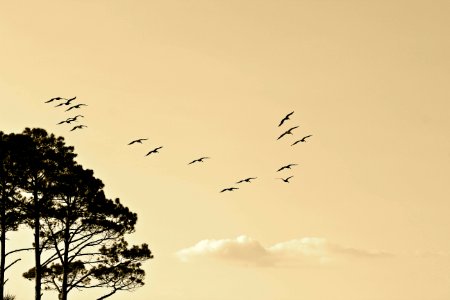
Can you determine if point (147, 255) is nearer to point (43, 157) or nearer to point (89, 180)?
point (89, 180)

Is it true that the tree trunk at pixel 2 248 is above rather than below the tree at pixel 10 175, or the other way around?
below

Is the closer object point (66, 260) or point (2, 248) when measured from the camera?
point (2, 248)

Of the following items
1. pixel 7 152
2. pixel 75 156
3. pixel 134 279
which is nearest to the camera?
pixel 7 152

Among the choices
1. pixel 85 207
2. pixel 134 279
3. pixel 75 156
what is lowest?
pixel 134 279

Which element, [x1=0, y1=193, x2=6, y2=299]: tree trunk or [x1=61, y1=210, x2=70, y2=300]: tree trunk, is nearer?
[x1=0, y1=193, x2=6, y2=299]: tree trunk

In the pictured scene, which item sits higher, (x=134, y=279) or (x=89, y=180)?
(x=89, y=180)

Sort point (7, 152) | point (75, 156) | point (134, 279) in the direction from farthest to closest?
1. point (134, 279)
2. point (75, 156)
3. point (7, 152)

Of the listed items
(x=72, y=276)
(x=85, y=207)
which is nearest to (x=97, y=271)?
(x=72, y=276)

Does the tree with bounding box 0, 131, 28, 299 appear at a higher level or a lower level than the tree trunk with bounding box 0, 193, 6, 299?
higher

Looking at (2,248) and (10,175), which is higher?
(10,175)

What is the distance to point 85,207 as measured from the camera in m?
40.3

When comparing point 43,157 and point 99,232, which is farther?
point 99,232

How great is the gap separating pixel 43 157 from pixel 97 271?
819cm

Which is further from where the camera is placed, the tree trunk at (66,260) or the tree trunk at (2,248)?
the tree trunk at (66,260)
